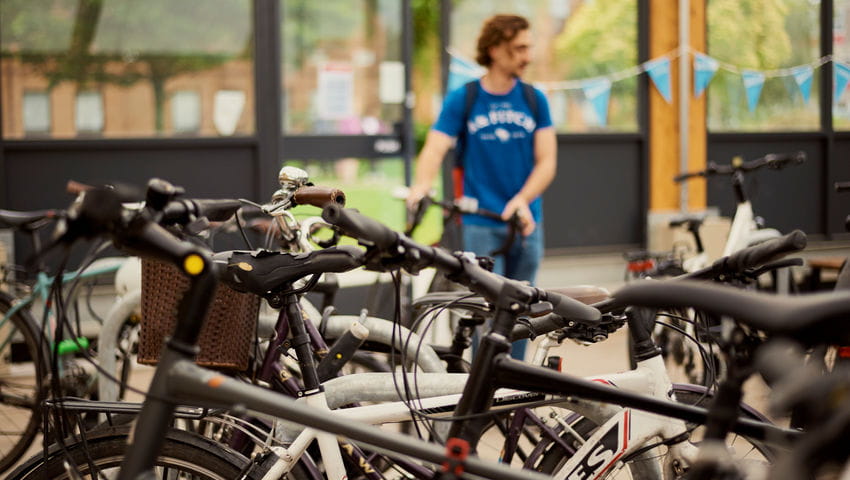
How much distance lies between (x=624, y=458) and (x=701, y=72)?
715 cm

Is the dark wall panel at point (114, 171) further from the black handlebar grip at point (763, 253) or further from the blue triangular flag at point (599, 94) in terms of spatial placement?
the black handlebar grip at point (763, 253)

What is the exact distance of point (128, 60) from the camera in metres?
7.42

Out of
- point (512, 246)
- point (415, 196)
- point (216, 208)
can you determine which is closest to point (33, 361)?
point (415, 196)

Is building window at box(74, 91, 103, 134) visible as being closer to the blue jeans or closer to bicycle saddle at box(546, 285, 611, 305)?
the blue jeans

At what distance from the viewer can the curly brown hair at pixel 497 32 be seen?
5.18m

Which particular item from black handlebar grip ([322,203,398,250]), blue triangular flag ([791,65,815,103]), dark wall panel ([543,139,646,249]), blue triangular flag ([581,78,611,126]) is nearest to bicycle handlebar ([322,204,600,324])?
black handlebar grip ([322,203,398,250])

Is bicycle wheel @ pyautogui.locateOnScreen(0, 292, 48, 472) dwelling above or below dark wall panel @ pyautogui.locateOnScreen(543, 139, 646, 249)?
below

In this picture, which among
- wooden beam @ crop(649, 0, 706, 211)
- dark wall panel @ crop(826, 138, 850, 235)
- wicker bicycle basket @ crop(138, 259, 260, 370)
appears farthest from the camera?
dark wall panel @ crop(826, 138, 850, 235)

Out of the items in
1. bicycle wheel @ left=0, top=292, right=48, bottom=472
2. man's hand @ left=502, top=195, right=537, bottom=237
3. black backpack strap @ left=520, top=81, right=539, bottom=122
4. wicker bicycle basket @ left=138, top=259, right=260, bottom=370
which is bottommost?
bicycle wheel @ left=0, top=292, right=48, bottom=472

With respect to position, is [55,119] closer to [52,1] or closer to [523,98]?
[52,1]

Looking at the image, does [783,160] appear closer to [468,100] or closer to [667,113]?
[468,100]

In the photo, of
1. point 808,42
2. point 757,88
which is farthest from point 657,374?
point 808,42

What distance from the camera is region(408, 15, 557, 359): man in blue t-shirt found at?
5.18 metres

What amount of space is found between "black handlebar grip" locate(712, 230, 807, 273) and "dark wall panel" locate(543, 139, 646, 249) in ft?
20.8
